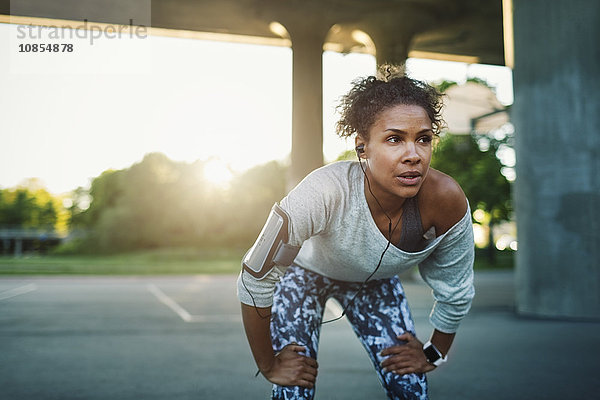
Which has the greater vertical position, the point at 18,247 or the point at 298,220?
the point at 298,220

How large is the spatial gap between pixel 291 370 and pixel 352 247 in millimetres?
533

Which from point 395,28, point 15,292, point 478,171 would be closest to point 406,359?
point 395,28

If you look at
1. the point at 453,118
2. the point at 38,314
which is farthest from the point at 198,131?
the point at 38,314

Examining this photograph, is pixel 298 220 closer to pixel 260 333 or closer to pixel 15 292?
pixel 260 333

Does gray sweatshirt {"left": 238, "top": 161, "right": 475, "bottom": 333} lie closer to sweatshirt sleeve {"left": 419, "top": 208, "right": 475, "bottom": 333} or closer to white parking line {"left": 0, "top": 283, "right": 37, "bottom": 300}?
sweatshirt sleeve {"left": 419, "top": 208, "right": 475, "bottom": 333}

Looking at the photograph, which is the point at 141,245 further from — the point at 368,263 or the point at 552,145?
the point at 368,263

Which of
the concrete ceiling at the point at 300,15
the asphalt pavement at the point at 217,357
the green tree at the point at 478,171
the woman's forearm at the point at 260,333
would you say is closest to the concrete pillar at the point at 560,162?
the asphalt pavement at the point at 217,357

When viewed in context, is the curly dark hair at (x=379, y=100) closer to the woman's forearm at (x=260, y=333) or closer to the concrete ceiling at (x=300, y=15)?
the woman's forearm at (x=260, y=333)

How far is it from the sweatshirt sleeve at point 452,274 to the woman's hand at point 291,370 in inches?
23.7

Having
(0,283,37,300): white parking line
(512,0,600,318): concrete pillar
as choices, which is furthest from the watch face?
(0,283,37,300): white parking line

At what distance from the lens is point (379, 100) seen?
1.93 metres

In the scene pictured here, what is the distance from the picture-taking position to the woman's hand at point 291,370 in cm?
196

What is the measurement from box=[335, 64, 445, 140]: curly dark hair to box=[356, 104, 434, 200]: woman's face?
4cm

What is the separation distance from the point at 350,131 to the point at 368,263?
0.55 m
